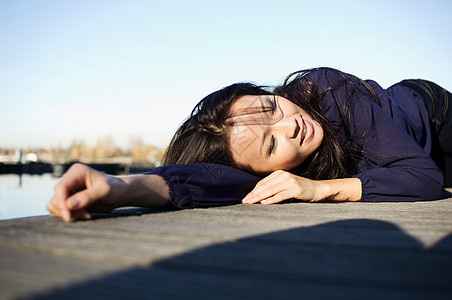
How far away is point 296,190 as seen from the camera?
64.7 inches

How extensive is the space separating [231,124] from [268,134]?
0.17 metres

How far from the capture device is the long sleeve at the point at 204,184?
137cm

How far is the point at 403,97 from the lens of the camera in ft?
8.81

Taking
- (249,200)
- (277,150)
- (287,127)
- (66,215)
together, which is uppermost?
(287,127)

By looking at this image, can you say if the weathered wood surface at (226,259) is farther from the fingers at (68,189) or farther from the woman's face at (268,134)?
the woman's face at (268,134)

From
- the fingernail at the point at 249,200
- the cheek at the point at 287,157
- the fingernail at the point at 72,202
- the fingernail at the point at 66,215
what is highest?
the cheek at the point at 287,157

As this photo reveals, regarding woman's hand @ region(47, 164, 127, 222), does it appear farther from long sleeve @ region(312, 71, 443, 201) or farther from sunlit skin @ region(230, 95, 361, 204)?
long sleeve @ region(312, 71, 443, 201)

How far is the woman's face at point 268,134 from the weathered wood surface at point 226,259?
57 centimetres

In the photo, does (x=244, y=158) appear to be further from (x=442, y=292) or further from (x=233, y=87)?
(x=442, y=292)

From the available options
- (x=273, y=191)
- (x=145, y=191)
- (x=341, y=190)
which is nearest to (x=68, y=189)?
(x=145, y=191)

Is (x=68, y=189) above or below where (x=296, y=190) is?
above

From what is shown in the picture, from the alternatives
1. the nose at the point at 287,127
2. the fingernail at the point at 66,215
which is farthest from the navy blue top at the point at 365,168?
the fingernail at the point at 66,215

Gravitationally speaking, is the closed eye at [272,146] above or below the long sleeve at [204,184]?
above

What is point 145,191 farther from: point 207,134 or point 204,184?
point 207,134
